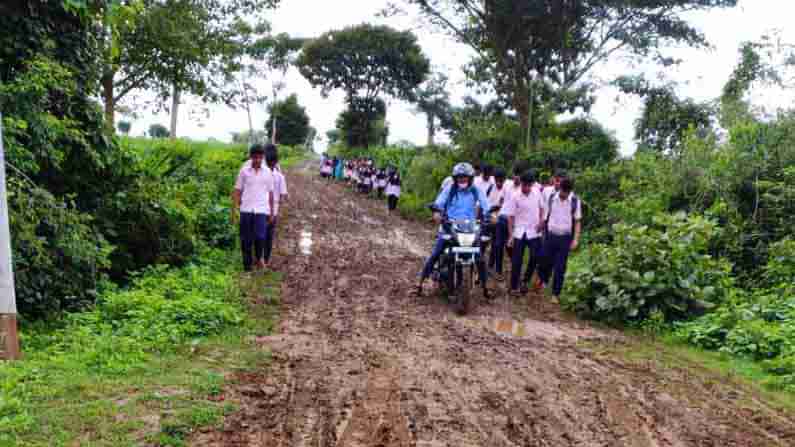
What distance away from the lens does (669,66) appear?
20.7 metres

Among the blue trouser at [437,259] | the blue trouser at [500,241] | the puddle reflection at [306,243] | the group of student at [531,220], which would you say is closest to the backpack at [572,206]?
the group of student at [531,220]

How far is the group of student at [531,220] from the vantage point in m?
9.29

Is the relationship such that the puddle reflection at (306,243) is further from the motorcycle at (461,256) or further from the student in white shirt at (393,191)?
the student in white shirt at (393,191)

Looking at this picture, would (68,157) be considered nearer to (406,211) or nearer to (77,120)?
(77,120)

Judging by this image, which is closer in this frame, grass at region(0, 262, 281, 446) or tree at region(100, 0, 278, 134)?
grass at region(0, 262, 281, 446)

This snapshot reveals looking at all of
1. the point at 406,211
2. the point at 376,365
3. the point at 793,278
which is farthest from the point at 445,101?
the point at 376,365

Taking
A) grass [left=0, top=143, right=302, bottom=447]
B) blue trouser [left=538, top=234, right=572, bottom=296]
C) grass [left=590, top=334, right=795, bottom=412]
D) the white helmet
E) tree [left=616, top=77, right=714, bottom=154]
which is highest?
tree [left=616, top=77, right=714, bottom=154]

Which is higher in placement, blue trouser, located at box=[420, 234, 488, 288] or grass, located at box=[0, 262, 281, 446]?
blue trouser, located at box=[420, 234, 488, 288]

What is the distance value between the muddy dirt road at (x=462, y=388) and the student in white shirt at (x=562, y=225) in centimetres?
80

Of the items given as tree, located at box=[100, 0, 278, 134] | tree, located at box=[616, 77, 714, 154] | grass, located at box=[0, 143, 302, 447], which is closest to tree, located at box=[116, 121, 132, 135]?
tree, located at box=[100, 0, 278, 134]

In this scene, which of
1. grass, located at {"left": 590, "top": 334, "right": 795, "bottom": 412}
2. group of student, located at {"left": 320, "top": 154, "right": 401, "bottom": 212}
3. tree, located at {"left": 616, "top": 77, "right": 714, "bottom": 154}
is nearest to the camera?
grass, located at {"left": 590, "top": 334, "right": 795, "bottom": 412}

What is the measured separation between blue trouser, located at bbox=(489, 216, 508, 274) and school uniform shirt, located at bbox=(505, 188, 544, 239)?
863mm

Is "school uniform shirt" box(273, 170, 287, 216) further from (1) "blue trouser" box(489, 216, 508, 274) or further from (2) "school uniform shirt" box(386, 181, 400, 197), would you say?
(2) "school uniform shirt" box(386, 181, 400, 197)

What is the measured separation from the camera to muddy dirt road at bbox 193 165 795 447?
4.47 meters
